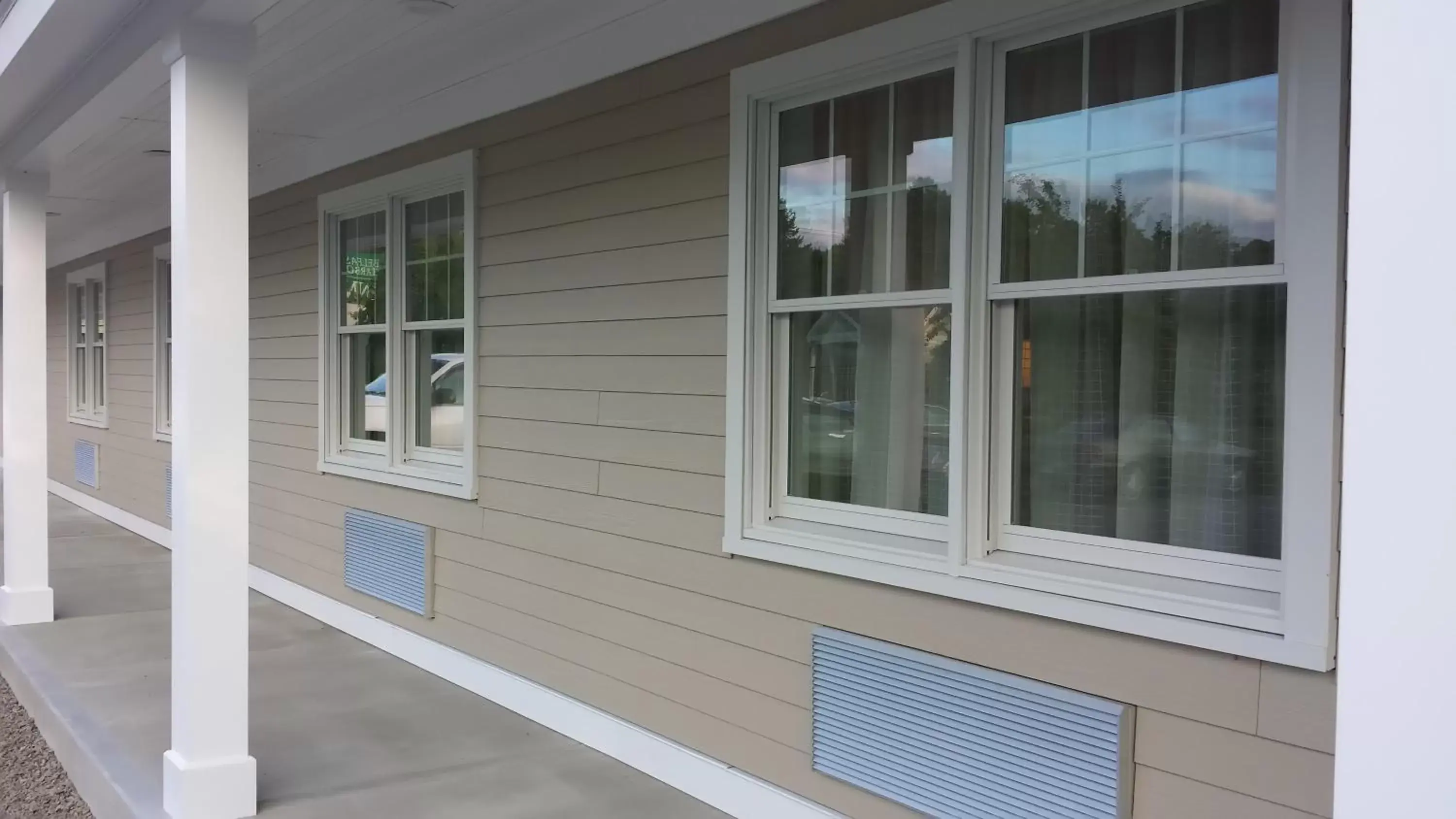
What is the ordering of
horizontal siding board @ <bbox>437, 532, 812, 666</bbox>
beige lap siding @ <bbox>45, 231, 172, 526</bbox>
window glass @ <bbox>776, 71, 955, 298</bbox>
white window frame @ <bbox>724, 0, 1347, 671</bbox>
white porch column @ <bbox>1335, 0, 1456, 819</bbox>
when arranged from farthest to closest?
beige lap siding @ <bbox>45, 231, 172, 526</bbox> → horizontal siding board @ <bbox>437, 532, 812, 666</bbox> → window glass @ <bbox>776, 71, 955, 298</bbox> → white window frame @ <bbox>724, 0, 1347, 671</bbox> → white porch column @ <bbox>1335, 0, 1456, 819</bbox>

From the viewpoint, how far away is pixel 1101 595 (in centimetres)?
245

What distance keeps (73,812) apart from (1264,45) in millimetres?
4268

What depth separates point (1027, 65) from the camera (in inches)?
106

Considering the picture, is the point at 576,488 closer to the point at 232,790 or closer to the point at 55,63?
the point at 232,790

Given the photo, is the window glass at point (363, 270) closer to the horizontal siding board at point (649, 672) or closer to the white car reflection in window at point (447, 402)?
the white car reflection in window at point (447, 402)

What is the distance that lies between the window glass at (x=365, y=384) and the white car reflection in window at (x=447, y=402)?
31cm

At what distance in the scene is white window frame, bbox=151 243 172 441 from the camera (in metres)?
8.58

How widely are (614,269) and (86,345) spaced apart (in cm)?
904

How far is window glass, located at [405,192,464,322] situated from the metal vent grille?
22.0ft

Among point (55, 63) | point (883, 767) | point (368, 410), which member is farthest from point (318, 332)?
point (883, 767)

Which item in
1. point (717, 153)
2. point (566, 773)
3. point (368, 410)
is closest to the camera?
point (717, 153)

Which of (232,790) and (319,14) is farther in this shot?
(319,14)

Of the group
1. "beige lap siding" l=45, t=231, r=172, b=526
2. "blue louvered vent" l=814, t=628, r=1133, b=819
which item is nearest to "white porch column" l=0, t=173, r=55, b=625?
"beige lap siding" l=45, t=231, r=172, b=526

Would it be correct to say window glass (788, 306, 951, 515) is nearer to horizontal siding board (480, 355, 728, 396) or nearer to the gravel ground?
horizontal siding board (480, 355, 728, 396)
